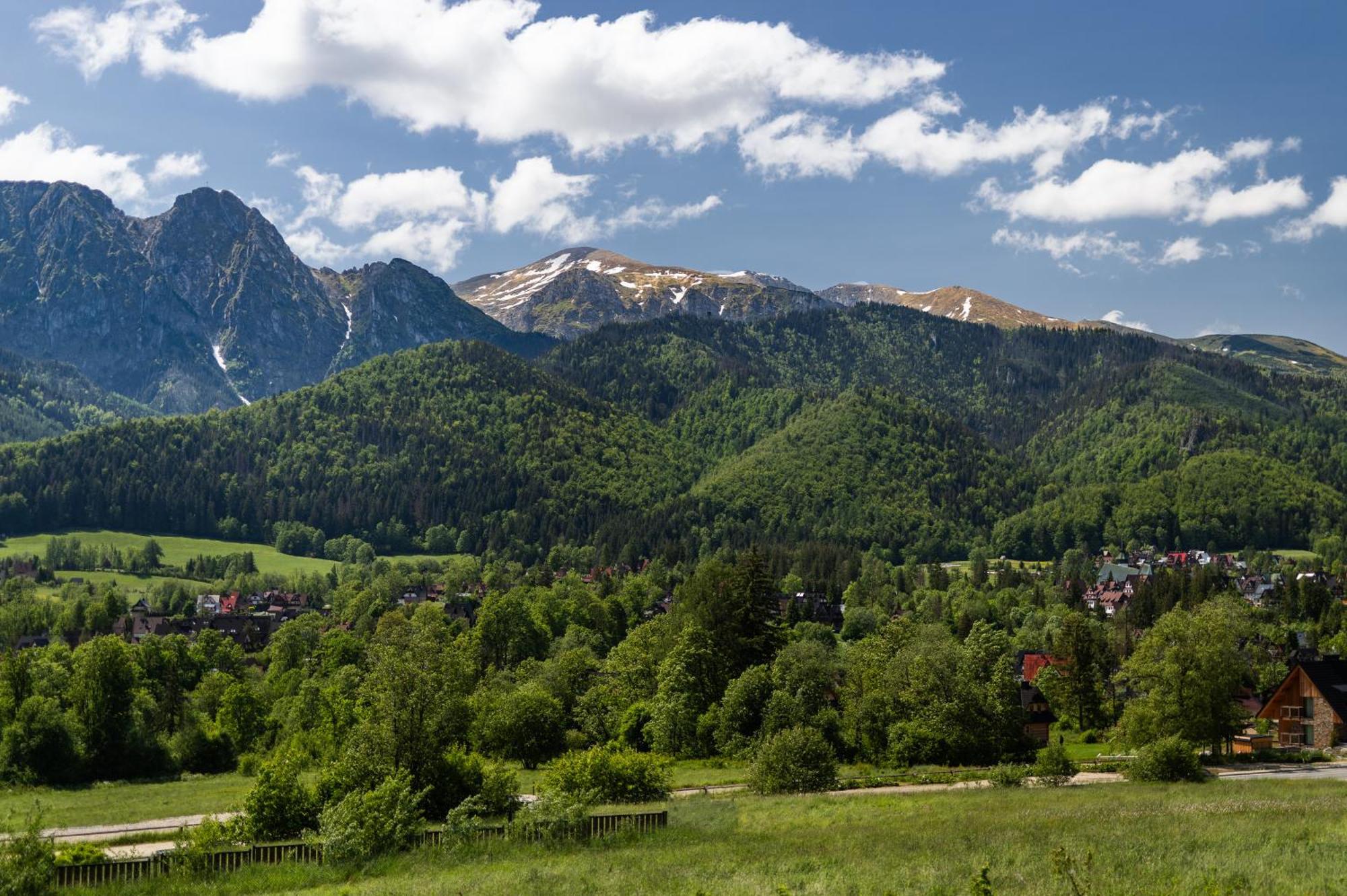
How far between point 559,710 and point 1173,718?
36255 millimetres

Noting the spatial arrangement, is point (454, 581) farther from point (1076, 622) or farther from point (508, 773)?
point (508, 773)

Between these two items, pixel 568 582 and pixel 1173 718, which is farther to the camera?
pixel 568 582

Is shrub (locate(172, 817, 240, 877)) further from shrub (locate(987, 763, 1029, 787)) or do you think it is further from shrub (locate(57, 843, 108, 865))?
shrub (locate(987, 763, 1029, 787))

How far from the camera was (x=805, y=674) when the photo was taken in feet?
219

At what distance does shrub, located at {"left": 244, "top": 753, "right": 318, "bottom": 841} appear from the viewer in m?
37.6

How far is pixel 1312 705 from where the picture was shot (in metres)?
69.6

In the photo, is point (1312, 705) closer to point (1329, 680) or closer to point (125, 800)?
point (1329, 680)

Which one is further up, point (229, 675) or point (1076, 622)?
point (1076, 622)

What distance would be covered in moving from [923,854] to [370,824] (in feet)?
56.4

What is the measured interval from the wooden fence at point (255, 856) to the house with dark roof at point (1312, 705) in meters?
51.5

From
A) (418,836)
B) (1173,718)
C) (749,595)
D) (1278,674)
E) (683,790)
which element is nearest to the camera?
(418,836)

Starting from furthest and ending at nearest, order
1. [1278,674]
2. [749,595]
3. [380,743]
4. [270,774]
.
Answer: [1278,674]
[749,595]
[380,743]
[270,774]

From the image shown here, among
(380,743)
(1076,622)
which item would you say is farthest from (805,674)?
(380,743)

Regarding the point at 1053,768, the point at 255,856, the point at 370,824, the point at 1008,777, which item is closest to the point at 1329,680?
the point at 1053,768
